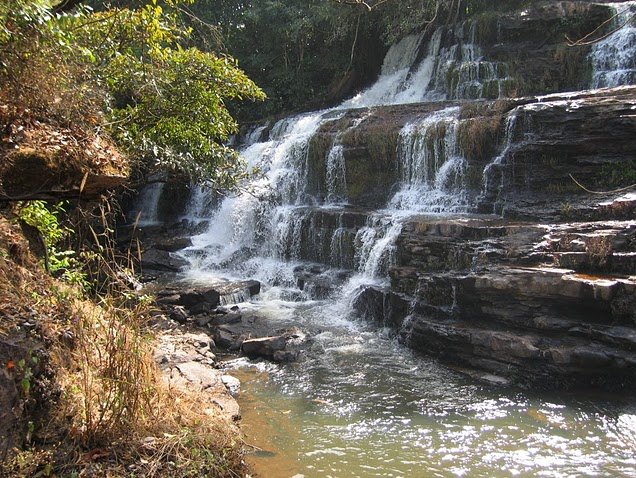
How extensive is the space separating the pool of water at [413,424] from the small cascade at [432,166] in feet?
18.2

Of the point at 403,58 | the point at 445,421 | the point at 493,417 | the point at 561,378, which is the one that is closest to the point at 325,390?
the point at 445,421

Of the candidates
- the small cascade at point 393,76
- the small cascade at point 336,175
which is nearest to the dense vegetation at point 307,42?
the small cascade at point 393,76

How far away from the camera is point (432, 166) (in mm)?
13375

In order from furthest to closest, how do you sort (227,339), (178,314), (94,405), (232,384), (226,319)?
(178,314)
(226,319)
(227,339)
(232,384)
(94,405)

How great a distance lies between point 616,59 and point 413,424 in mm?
12860

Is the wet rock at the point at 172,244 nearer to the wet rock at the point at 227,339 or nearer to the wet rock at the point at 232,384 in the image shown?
the wet rock at the point at 227,339

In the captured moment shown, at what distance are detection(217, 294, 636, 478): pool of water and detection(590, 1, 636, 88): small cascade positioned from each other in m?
10.5

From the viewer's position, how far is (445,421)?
624 cm

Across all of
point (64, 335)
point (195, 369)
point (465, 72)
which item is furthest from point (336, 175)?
point (64, 335)

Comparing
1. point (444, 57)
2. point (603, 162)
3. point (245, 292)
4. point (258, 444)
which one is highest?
point (444, 57)

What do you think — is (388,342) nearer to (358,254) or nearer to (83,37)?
(358,254)

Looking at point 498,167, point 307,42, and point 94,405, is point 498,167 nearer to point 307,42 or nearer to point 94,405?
point 94,405

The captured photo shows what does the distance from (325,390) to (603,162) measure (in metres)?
7.70

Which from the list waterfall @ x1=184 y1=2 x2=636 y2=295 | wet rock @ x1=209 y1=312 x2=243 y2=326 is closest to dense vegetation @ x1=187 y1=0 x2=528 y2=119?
waterfall @ x1=184 y1=2 x2=636 y2=295
